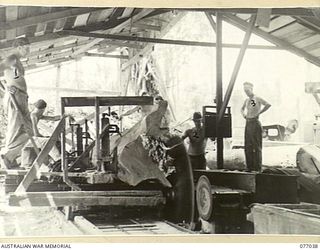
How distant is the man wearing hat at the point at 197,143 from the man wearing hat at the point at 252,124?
181 millimetres

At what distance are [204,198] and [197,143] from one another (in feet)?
0.89

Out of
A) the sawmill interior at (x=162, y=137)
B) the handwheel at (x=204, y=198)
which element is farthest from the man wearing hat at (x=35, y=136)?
the handwheel at (x=204, y=198)

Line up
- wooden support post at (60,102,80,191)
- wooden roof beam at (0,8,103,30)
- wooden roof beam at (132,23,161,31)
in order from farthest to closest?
wooden roof beam at (132,23,161,31) → wooden support post at (60,102,80,191) → wooden roof beam at (0,8,103,30)

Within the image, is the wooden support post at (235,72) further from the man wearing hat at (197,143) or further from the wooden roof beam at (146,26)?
the wooden roof beam at (146,26)

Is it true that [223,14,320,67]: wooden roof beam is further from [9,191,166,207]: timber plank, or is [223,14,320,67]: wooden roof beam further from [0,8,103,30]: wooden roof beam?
[9,191,166,207]: timber plank

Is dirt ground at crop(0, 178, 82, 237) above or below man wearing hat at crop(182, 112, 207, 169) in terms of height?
below

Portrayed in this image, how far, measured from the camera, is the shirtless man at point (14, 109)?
1.53m

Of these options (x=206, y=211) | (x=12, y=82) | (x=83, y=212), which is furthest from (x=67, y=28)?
(x=206, y=211)

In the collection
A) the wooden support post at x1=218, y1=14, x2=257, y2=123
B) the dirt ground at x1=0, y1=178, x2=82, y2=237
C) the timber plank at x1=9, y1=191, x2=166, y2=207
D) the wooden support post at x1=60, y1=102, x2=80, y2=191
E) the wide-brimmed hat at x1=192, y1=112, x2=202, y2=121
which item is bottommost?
the dirt ground at x1=0, y1=178, x2=82, y2=237

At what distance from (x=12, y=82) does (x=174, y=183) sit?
0.66 m

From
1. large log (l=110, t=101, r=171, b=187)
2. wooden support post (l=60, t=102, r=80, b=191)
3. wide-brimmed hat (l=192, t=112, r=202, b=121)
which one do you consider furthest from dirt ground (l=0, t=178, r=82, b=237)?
wide-brimmed hat (l=192, t=112, r=202, b=121)

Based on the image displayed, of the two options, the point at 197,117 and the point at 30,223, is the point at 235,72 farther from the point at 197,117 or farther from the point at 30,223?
the point at 30,223

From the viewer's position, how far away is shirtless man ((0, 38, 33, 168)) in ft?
5.01

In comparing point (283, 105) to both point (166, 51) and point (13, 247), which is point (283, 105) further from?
→ point (166, 51)
